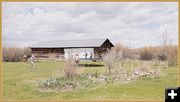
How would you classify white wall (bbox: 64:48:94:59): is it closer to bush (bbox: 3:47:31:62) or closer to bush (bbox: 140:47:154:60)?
bush (bbox: 3:47:31:62)

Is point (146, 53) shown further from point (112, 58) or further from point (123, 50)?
point (112, 58)

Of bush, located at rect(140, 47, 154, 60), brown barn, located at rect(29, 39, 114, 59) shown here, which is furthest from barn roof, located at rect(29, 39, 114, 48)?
bush, located at rect(140, 47, 154, 60)

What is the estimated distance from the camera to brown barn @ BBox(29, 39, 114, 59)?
7695mm

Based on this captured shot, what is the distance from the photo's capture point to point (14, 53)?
776 centimetres

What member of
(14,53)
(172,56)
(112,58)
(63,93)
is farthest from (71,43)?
(172,56)

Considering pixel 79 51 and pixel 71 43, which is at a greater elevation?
pixel 71 43

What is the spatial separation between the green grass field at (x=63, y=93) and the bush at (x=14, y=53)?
11cm

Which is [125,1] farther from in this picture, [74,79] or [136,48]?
[74,79]

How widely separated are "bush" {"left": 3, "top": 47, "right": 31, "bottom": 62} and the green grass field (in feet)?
0.36

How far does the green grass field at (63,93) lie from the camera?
7.50m

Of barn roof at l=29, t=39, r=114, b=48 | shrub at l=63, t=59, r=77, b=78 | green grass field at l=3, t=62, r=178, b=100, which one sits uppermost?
barn roof at l=29, t=39, r=114, b=48

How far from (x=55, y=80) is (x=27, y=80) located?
602 millimetres

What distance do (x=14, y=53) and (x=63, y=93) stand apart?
1.37 metres

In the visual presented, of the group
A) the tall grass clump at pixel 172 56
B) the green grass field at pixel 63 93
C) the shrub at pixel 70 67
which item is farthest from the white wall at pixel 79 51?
the tall grass clump at pixel 172 56
